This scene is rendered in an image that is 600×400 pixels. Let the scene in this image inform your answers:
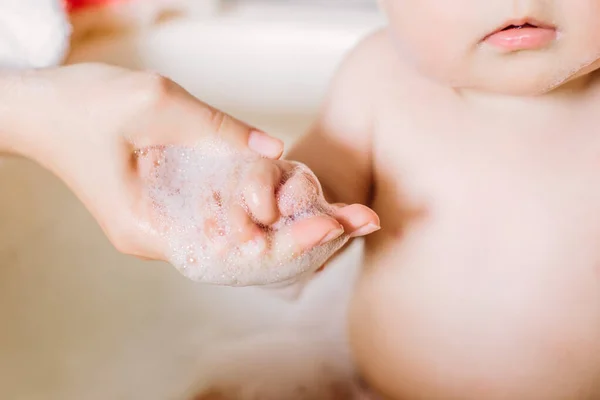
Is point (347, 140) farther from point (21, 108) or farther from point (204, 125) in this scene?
point (21, 108)

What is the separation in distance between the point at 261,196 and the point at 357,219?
0.29 feet

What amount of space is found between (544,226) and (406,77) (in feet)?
0.70

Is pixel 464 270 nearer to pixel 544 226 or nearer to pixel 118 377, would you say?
pixel 544 226

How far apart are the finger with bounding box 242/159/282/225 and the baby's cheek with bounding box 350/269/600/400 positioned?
0.25 metres

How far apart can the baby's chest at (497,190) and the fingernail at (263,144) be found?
20 centimetres

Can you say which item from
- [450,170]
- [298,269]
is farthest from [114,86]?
[450,170]

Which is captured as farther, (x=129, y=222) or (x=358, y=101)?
(x=358, y=101)

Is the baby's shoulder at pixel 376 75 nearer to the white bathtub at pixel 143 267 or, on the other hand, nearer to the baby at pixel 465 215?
the baby at pixel 465 215

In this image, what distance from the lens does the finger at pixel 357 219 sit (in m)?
0.56

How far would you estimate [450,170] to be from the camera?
0.69 m

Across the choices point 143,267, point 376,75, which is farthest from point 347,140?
point 143,267

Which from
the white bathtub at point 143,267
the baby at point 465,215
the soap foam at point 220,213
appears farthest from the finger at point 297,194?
the white bathtub at point 143,267

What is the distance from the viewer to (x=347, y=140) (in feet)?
2.42

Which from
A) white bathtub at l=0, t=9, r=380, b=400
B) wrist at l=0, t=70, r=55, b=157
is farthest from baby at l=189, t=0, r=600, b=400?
white bathtub at l=0, t=9, r=380, b=400
